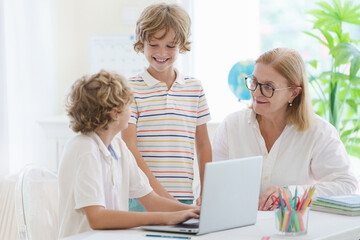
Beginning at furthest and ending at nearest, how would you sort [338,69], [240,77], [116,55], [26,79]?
1. [116,55]
2. [338,69]
3. [26,79]
4. [240,77]

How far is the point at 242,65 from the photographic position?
132 inches

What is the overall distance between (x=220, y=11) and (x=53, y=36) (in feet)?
3.69

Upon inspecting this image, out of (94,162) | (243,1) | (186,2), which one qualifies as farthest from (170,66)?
(243,1)

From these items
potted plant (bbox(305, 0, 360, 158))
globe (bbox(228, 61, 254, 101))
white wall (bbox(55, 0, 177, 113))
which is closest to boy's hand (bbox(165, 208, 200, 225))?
globe (bbox(228, 61, 254, 101))

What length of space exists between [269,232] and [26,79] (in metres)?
2.30

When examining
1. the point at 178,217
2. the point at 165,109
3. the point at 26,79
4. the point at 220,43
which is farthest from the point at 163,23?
the point at 220,43

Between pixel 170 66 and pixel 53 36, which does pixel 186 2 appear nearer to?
pixel 53 36

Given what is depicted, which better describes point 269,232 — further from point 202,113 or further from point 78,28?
point 78,28

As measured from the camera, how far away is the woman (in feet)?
7.29

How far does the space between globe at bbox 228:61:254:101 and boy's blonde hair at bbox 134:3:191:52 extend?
117cm

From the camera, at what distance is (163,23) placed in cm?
215

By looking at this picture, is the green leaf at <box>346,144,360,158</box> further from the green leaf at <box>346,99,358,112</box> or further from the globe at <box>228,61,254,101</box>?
the globe at <box>228,61,254,101</box>

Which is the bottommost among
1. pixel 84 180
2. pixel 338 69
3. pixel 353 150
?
pixel 353 150

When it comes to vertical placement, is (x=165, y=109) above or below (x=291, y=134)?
above
